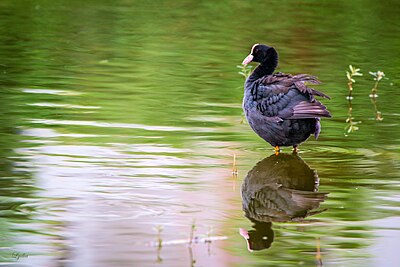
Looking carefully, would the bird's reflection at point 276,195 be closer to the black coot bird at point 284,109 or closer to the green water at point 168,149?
the green water at point 168,149

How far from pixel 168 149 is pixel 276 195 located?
1940 millimetres

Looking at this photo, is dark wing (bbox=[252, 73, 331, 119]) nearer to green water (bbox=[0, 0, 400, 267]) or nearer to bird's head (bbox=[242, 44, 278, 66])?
green water (bbox=[0, 0, 400, 267])

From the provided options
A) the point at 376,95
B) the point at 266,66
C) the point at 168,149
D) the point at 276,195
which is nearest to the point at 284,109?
the point at 266,66

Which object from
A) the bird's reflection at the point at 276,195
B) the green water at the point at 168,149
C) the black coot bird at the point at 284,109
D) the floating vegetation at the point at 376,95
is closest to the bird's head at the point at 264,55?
the black coot bird at the point at 284,109

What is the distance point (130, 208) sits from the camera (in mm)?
8695

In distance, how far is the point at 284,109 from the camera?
1105cm

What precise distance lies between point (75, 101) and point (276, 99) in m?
3.50

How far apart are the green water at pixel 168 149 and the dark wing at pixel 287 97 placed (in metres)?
0.50

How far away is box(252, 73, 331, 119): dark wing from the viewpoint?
35.7ft

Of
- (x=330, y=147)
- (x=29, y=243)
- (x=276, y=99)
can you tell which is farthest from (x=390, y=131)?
(x=29, y=243)

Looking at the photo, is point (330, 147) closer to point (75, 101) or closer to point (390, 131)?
point (390, 131)

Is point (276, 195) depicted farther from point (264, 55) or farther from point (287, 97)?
point (264, 55)

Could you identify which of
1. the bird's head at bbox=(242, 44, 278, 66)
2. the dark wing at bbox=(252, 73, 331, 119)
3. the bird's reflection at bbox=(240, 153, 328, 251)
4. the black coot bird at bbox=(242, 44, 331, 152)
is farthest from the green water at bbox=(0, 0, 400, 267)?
the bird's head at bbox=(242, 44, 278, 66)

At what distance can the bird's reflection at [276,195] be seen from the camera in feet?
26.9
